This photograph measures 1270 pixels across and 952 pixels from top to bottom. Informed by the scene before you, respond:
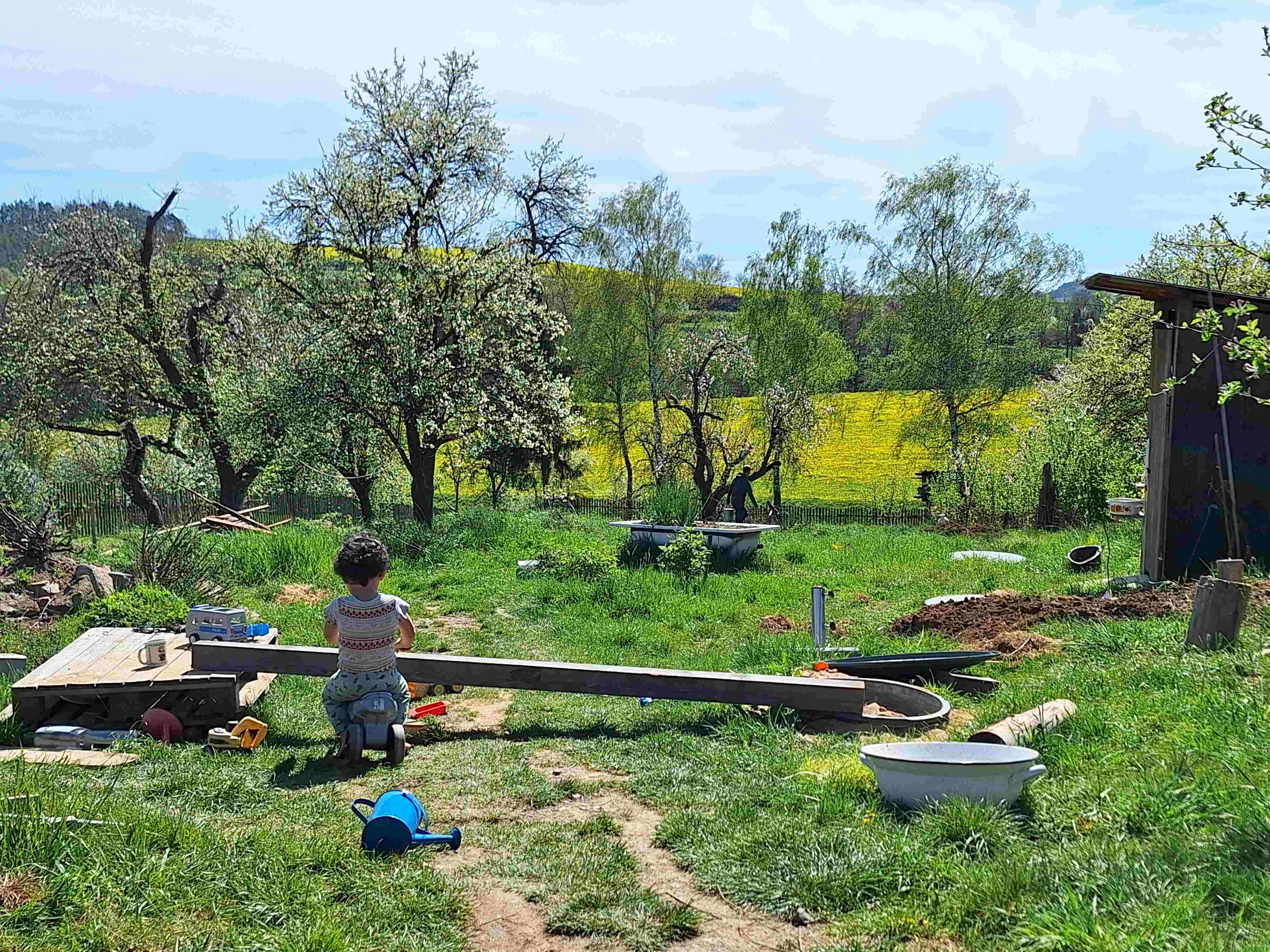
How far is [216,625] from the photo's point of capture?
7039 mm

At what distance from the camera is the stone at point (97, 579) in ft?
33.7

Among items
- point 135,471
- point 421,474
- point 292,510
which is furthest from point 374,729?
point 292,510

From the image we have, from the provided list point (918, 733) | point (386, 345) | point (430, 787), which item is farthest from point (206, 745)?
point (386, 345)

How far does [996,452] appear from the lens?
35.2 metres

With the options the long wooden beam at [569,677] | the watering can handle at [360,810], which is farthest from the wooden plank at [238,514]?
the watering can handle at [360,810]

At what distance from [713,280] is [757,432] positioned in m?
6.85

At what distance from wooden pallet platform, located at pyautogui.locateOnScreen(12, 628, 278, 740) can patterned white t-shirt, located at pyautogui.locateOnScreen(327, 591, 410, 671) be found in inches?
51.8

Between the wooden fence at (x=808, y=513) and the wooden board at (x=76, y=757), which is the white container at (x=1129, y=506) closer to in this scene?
the wooden fence at (x=808, y=513)

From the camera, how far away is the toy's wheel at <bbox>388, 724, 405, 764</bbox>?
580 cm

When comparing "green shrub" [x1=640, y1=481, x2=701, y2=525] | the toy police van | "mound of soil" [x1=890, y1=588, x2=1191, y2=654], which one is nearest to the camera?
the toy police van

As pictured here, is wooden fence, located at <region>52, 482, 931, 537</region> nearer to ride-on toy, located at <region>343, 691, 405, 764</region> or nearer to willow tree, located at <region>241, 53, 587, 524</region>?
willow tree, located at <region>241, 53, 587, 524</region>

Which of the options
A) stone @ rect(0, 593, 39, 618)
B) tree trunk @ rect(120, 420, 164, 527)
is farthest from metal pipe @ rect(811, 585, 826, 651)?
tree trunk @ rect(120, 420, 164, 527)

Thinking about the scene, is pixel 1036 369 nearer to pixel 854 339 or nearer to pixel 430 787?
pixel 854 339

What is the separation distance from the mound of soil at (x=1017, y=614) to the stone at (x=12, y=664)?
7556 mm
